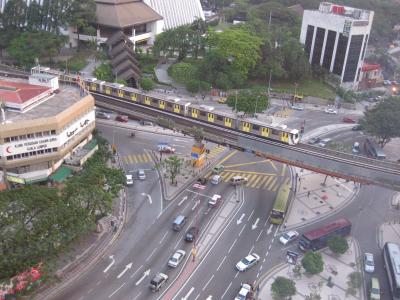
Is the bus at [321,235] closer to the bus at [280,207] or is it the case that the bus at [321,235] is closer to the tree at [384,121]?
the bus at [280,207]

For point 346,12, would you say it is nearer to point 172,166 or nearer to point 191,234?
point 172,166

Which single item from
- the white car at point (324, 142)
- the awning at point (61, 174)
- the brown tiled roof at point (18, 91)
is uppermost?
the brown tiled roof at point (18, 91)

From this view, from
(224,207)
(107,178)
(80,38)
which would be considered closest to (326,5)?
(80,38)

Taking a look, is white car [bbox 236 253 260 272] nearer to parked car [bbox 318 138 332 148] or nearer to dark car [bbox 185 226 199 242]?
dark car [bbox 185 226 199 242]

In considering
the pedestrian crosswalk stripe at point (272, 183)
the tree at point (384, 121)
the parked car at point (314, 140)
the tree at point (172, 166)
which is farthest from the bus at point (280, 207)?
the tree at point (384, 121)

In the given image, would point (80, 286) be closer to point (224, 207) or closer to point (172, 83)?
point (224, 207)

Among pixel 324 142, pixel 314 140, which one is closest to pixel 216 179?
pixel 314 140
